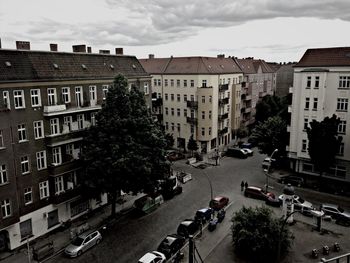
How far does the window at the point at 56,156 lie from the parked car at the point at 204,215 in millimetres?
14670

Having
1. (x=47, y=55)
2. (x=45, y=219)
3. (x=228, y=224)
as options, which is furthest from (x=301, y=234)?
(x=47, y=55)

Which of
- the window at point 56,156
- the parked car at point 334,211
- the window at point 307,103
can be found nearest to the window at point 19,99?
the window at point 56,156

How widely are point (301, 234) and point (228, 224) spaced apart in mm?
6913

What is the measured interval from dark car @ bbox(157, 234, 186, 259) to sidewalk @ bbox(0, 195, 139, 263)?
8.02 meters

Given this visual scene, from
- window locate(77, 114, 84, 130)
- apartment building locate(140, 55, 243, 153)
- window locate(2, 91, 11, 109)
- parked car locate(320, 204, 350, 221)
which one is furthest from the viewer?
apartment building locate(140, 55, 243, 153)

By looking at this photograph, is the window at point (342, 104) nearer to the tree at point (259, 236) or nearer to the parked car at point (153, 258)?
the tree at point (259, 236)

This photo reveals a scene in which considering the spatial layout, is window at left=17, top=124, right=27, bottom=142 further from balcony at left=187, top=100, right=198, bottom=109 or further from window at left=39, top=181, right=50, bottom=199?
balcony at left=187, top=100, right=198, bottom=109

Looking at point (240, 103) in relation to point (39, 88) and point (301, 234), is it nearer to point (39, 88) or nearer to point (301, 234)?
point (301, 234)

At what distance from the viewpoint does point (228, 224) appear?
3234cm

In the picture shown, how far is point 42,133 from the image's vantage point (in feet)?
94.9

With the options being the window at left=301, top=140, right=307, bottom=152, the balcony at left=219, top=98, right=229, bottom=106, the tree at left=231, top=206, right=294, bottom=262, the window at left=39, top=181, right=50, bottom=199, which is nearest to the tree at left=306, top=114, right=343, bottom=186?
the window at left=301, top=140, right=307, bottom=152

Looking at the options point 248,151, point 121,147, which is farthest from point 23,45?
point 248,151

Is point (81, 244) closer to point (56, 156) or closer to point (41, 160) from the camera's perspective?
point (41, 160)

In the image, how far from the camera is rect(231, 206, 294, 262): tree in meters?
25.1
